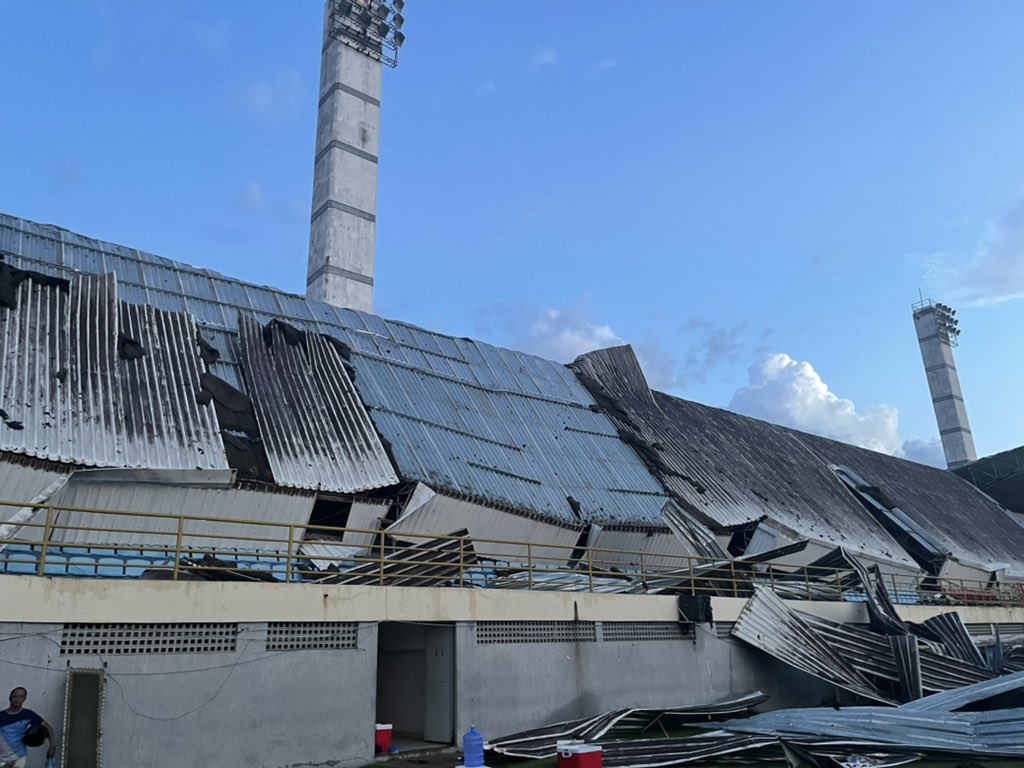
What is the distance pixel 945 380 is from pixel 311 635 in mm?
69346

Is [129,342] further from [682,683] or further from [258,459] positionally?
[682,683]

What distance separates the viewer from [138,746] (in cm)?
1083

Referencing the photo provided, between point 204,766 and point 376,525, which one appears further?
point 376,525

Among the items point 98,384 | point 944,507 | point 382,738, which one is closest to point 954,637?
point 382,738

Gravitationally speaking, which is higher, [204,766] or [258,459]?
[258,459]

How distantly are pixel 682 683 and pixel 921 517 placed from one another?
2578 centimetres

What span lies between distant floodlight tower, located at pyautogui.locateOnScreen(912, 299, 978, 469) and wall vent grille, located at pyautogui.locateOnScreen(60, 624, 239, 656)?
66889 millimetres

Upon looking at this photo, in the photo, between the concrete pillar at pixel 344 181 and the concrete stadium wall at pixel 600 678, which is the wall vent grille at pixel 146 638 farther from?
the concrete pillar at pixel 344 181

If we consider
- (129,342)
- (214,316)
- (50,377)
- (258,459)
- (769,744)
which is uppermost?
(214,316)

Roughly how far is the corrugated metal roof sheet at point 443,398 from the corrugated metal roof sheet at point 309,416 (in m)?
0.49

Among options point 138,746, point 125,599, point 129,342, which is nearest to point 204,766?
point 138,746

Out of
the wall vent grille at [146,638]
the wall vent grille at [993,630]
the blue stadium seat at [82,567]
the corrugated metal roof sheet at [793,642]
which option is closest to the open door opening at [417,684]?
the wall vent grille at [146,638]

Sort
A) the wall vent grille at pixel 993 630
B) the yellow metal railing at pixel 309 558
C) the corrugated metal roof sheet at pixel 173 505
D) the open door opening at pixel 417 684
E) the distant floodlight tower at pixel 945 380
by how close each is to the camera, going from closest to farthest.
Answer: the yellow metal railing at pixel 309 558 < the open door opening at pixel 417 684 < the corrugated metal roof sheet at pixel 173 505 < the wall vent grille at pixel 993 630 < the distant floodlight tower at pixel 945 380

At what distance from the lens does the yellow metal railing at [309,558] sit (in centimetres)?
1271
